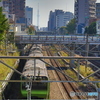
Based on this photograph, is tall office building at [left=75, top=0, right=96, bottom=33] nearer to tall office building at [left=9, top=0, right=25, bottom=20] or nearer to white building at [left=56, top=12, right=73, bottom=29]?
tall office building at [left=9, top=0, right=25, bottom=20]

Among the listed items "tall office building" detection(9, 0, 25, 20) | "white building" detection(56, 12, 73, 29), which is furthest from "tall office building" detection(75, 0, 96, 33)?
"white building" detection(56, 12, 73, 29)

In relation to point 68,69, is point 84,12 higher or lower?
higher

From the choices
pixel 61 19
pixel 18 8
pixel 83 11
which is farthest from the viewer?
pixel 61 19

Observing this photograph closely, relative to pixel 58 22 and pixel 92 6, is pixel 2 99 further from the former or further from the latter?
pixel 58 22

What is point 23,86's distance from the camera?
30.2 ft

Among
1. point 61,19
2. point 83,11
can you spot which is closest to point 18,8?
point 83,11

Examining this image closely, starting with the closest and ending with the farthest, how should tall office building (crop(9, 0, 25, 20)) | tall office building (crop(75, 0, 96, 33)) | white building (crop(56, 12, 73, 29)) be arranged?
tall office building (crop(75, 0, 96, 33)), tall office building (crop(9, 0, 25, 20)), white building (crop(56, 12, 73, 29))

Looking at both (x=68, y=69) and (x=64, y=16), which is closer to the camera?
(x=68, y=69)

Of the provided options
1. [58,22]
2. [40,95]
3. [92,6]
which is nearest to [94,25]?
[92,6]

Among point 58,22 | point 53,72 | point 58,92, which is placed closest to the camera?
point 58,92

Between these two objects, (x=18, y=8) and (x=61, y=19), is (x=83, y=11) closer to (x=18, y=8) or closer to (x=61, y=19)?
(x=18, y=8)

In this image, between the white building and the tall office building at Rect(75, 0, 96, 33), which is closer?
the tall office building at Rect(75, 0, 96, 33)

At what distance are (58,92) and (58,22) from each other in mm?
148763

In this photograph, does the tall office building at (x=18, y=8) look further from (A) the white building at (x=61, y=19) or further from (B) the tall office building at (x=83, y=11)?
(A) the white building at (x=61, y=19)
